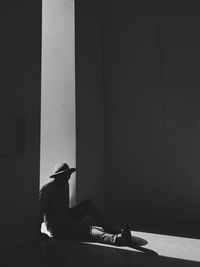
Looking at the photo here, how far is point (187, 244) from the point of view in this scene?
8.86 ft

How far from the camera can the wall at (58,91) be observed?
13.5 ft

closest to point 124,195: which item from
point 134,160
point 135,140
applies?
point 134,160

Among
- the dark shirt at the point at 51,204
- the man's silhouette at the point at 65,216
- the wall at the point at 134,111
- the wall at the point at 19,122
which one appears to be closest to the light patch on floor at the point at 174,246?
the man's silhouette at the point at 65,216

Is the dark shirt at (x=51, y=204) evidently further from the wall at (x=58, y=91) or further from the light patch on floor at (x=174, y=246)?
the wall at (x=58, y=91)

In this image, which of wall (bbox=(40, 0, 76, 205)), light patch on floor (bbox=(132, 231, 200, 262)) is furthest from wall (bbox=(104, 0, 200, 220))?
light patch on floor (bbox=(132, 231, 200, 262))

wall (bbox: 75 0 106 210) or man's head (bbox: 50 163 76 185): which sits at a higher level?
wall (bbox: 75 0 106 210)

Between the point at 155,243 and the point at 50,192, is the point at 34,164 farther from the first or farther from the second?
the point at 155,243

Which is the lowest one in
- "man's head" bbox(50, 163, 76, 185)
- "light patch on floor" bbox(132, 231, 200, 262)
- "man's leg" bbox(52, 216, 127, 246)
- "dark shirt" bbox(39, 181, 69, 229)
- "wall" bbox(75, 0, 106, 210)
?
"light patch on floor" bbox(132, 231, 200, 262)

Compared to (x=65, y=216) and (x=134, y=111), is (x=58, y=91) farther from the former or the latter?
(x=65, y=216)

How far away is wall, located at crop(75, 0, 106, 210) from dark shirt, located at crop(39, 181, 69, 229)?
1.00 meters

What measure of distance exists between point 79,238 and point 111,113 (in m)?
2.26

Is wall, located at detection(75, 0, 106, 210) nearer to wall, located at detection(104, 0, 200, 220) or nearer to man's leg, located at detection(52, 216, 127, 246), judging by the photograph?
wall, located at detection(104, 0, 200, 220)

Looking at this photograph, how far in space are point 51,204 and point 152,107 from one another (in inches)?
81.8

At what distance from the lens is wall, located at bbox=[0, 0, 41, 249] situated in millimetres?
2725
